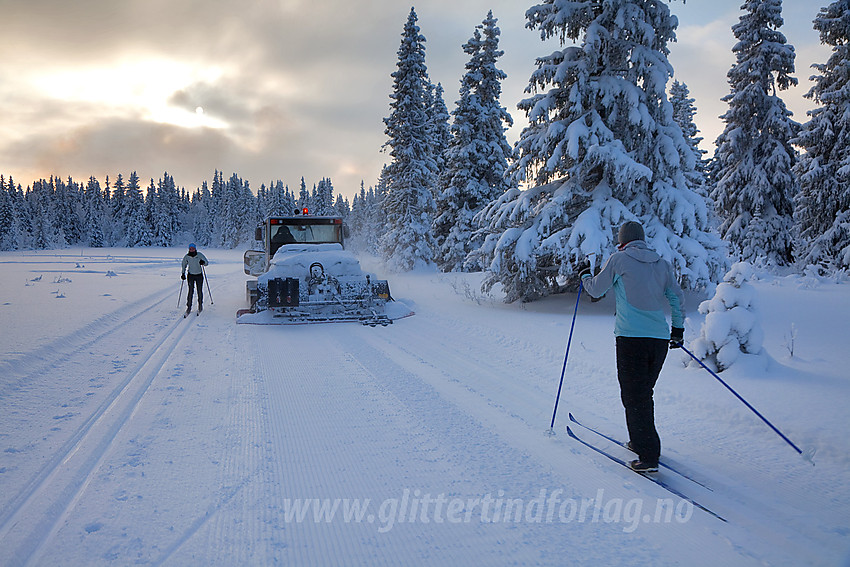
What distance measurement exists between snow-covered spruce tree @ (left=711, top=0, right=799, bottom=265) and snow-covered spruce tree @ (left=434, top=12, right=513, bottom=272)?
11385 millimetres

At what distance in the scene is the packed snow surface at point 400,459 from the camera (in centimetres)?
286

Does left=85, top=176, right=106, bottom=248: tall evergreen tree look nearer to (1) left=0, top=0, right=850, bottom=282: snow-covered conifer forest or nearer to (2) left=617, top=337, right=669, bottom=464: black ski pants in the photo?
(1) left=0, top=0, right=850, bottom=282: snow-covered conifer forest

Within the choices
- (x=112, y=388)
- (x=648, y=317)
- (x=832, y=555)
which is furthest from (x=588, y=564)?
(x=112, y=388)

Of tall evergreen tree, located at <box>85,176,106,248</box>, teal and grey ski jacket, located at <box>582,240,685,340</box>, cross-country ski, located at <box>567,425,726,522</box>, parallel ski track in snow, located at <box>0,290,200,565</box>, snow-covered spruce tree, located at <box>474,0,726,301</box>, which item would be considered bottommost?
cross-country ski, located at <box>567,425,726,522</box>

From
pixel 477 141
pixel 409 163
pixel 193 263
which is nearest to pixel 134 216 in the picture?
pixel 409 163

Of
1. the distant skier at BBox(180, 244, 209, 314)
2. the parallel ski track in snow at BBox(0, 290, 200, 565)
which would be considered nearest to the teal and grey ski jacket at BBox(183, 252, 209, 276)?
the distant skier at BBox(180, 244, 209, 314)

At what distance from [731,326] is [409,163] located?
24824 millimetres

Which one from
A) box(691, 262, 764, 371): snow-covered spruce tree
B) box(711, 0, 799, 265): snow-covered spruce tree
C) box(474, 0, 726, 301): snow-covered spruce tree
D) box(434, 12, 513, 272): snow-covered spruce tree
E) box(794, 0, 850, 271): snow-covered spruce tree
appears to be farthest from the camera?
box(434, 12, 513, 272): snow-covered spruce tree

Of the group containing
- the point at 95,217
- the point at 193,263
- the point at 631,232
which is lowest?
the point at 193,263

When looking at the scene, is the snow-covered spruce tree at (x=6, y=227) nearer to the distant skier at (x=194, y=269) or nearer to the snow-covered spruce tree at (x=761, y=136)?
the distant skier at (x=194, y=269)

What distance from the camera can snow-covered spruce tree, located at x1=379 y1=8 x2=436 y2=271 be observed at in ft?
94.3

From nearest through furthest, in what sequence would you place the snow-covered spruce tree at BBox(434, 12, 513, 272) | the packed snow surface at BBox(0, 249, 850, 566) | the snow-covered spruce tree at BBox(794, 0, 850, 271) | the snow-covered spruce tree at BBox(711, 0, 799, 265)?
the packed snow surface at BBox(0, 249, 850, 566) < the snow-covered spruce tree at BBox(794, 0, 850, 271) < the snow-covered spruce tree at BBox(711, 0, 799, 265) < the snow-covered spruce tree at BBox(434, 12, 513, 272)

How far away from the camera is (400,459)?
4.01 metres

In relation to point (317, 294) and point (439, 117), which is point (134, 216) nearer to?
point (439, 117)
